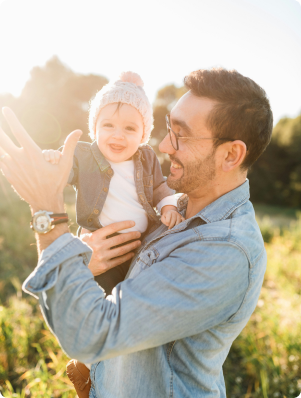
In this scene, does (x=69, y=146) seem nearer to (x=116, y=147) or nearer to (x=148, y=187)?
(x=116, y=147)

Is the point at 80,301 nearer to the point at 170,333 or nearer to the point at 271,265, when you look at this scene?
the point at 170,333

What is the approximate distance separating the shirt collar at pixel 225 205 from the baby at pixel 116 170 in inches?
15.2

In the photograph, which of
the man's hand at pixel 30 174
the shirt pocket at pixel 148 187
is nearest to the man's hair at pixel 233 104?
the shirt pocket at pixel 148 187

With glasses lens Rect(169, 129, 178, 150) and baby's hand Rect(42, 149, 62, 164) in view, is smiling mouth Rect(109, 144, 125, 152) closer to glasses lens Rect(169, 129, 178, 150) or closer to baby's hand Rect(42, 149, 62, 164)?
glasses lens Rect(169, 129, 178, 150)

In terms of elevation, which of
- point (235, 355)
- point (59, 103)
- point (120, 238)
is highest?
point (120, 238)

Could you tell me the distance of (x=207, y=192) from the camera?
187 cm

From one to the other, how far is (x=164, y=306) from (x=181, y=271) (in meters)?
0.17

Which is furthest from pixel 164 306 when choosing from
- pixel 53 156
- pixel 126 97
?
pixel 126 97

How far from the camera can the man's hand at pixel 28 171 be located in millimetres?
1272

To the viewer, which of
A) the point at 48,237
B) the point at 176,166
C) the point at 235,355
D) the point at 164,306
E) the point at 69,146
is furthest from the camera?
the point at 235,355

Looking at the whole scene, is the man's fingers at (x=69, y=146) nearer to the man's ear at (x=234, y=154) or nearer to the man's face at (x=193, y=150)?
the man's face at (x=193, y=150)

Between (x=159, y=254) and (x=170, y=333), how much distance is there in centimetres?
44

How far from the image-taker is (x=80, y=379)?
6.02ft

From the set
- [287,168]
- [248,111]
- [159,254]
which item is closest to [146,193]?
[159,254]
